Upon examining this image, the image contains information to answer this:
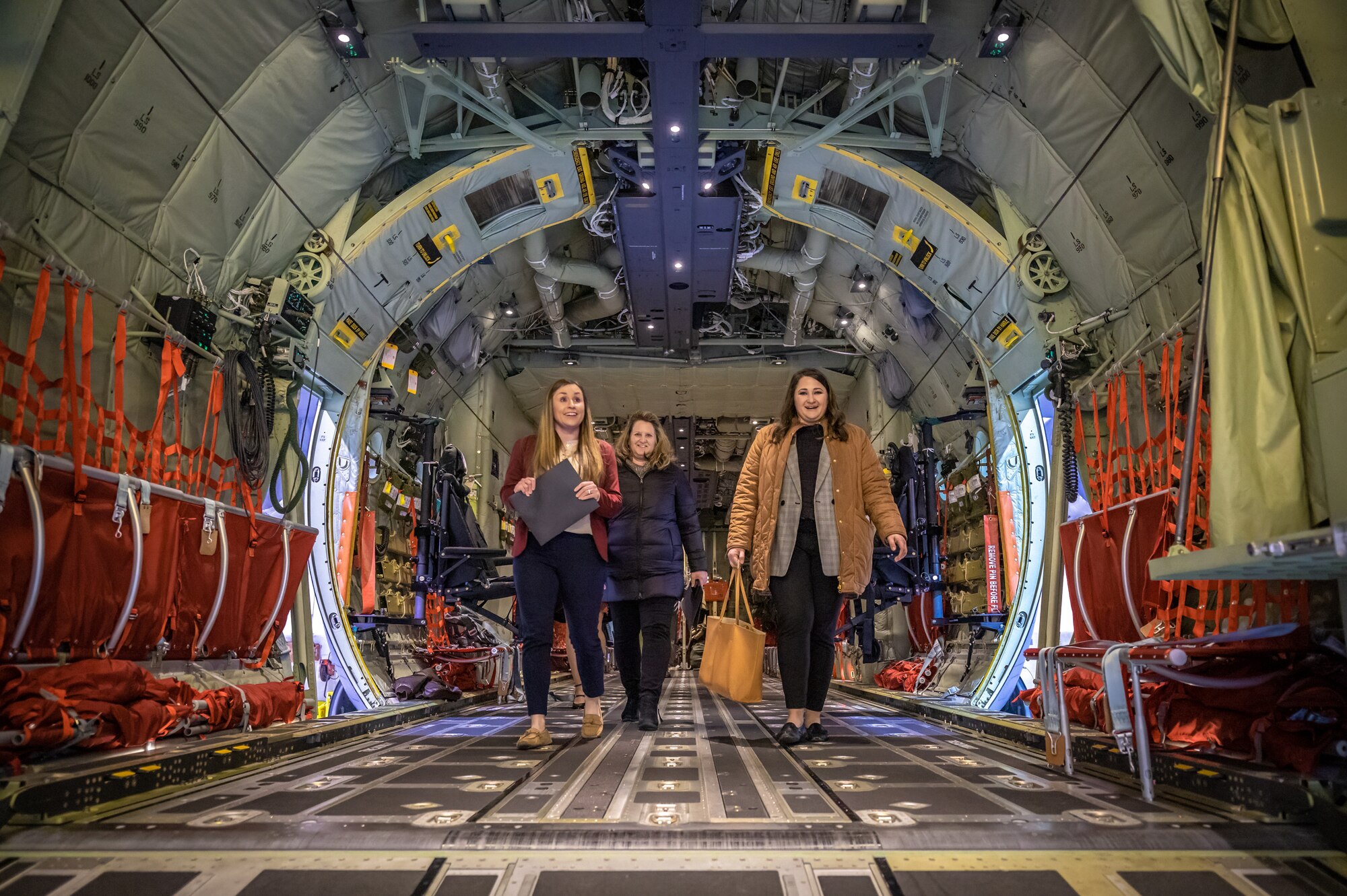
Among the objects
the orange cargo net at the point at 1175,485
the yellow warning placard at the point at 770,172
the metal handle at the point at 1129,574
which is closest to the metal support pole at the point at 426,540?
the yellow warning placard at the point at 770,172

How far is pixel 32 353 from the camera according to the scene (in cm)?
352

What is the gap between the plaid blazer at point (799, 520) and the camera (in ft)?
12.7

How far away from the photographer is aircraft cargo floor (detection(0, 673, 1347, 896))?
1714mm

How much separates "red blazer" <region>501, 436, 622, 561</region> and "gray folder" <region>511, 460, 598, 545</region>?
83 millimetres

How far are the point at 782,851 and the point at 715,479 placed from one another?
18450mm

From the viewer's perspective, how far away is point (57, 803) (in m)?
2.23

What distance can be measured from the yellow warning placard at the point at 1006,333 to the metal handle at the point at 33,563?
6.07m

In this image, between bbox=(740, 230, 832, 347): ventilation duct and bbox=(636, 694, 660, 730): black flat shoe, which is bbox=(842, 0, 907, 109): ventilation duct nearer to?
bbox=(740, 230, 832, 347): ventilation duct

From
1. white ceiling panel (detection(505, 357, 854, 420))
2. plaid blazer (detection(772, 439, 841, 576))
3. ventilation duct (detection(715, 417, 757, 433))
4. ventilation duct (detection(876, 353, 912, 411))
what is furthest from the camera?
ventilation duct (detection(715, 417, 757, 433))

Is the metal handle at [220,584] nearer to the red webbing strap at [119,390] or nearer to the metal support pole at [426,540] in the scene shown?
the red webbing strap at [119,390]

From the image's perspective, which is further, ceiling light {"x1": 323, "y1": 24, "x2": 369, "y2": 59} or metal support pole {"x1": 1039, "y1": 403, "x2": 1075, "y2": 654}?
metal support pole {"x1": 1039, "y1": 403, "x2": 1075, "y2": 654}

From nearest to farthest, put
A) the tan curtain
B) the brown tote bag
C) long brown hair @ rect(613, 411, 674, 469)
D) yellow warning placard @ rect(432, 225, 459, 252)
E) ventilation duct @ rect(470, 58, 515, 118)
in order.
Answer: the tan curtain → the brown tote bag → long brown hair @ rect(613, 411, 674, 469) → ventilation duct @ rect(470, 58, 515, 118) → yellow warning placard @ rect(432, 225, 459, 252)

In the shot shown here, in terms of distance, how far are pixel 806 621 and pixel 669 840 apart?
6.68 ft

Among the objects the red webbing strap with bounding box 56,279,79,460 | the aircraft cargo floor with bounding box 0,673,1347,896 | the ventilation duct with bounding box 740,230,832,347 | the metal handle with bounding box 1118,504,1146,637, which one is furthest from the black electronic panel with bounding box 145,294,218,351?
the ventilation duct with bounding box 740,230,832,347
